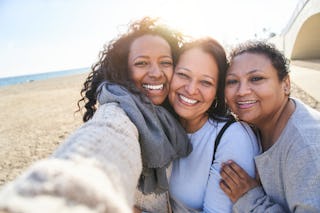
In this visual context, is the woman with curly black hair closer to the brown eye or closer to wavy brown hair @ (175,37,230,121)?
the brown eye

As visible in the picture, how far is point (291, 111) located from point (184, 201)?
1.13 m

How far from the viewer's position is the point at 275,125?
2377mm

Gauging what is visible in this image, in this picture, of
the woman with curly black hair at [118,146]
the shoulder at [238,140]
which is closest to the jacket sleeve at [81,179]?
the woman with curly black hair at [118,146]

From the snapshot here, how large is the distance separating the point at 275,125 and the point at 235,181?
665mm

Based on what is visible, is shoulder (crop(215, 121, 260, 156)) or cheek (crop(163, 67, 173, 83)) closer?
shoulder (crop(215, 121, 260, 156))

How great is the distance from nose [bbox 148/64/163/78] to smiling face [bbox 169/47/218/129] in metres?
0.20

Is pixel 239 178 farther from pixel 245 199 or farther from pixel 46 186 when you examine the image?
pixel 46 186

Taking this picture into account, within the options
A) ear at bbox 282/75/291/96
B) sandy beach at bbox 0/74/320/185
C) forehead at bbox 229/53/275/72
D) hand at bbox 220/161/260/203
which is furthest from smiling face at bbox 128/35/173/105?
sandy beach at bbox 0/74/320/185

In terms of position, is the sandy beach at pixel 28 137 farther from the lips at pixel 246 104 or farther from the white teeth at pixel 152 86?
the lips at pixel 246 104

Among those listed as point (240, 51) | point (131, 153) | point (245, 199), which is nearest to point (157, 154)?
point (131, 153)

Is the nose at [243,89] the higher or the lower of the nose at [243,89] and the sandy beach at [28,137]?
the higher

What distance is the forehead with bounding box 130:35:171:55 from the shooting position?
264 centimetres

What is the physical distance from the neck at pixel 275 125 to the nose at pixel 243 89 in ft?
1.03

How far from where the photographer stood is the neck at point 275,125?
2.21 m
